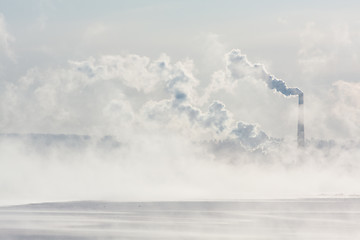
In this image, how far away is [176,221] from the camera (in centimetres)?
7094

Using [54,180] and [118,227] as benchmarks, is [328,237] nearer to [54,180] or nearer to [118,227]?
[118,227]

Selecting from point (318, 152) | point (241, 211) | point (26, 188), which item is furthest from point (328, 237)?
point (318, 152)

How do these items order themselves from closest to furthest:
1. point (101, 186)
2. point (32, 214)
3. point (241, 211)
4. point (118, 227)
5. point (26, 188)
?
point (118, 227)
point (32, 214)
point (241, 211)
point (26, 188)
point (101, 186)

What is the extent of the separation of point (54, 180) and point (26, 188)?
78.0 feet

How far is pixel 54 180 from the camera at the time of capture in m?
160

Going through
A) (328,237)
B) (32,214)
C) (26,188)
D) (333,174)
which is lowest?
(328,237)

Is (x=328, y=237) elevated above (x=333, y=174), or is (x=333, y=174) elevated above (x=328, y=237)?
(x=333, y=174)

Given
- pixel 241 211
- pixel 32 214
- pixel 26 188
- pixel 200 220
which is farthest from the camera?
pixel 26 188

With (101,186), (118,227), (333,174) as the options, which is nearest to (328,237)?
(118,227)

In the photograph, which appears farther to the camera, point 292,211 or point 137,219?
point 292,211

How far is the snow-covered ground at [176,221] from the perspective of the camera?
59250 millimetres

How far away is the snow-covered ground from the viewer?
194 feet

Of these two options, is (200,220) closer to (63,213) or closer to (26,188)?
(63,213)

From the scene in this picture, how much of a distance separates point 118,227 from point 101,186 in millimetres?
86402
